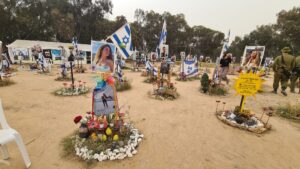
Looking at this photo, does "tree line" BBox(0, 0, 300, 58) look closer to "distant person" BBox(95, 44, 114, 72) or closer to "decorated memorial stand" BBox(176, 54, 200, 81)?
"decorated memorial stand" BBox(176, 54, 200, 81)

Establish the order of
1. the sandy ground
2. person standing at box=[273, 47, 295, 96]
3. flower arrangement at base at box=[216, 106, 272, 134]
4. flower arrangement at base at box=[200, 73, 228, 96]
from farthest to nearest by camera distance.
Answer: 1. flower arrangement at base at box=[200, 73, 228, 96]
2. person standing at box=[273, 47, 295, 96]
3. flower arrangement at base at box=[216, 106, 272, 134]
4. the sandy ground

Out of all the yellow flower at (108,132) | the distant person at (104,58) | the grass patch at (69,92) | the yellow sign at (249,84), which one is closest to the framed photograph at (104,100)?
the yellow flower at (108,132)

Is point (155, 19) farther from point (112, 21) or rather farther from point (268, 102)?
point (268, 102)

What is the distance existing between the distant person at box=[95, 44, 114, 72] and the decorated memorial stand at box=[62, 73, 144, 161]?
111 centimetres

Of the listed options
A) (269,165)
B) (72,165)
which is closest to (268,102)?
(269,165)

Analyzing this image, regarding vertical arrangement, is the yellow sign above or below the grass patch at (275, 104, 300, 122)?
above

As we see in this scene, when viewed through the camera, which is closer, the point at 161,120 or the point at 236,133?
the point at 236,133

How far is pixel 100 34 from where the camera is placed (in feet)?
93.5

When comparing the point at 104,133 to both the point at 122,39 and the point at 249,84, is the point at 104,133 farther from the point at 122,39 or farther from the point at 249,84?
the point at 249,84

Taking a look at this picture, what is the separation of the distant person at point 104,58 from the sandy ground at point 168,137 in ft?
5.19

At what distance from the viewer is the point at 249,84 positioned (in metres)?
4.22

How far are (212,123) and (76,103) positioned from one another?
447 cm

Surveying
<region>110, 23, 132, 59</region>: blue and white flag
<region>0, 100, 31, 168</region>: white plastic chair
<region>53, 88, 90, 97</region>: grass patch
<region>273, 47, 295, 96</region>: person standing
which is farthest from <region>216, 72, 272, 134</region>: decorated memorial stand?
<region>53, 88, 90, 97</region>: grass patch

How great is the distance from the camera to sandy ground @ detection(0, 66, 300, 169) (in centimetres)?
286
